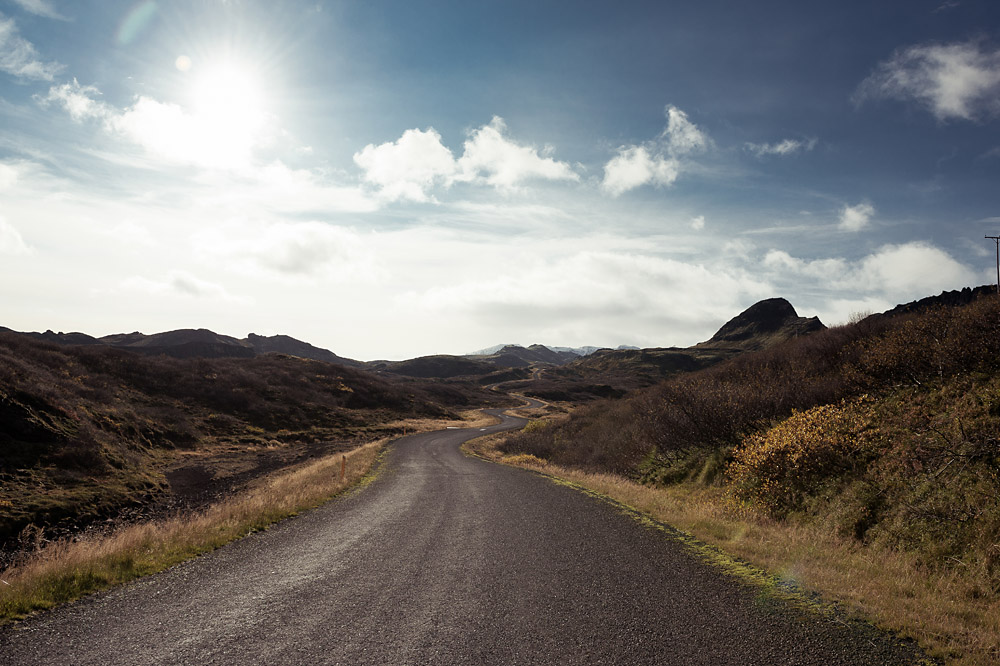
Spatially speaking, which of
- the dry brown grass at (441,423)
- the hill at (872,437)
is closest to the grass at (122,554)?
the hill at (872,437)

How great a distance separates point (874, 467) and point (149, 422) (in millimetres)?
47585

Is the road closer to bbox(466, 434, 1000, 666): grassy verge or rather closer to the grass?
the grass

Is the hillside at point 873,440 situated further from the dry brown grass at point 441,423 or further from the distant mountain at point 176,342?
the distant mountain at point 176,342

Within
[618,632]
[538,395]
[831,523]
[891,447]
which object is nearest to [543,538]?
[618,632]

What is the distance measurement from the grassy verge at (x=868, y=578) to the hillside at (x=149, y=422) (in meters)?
22.6

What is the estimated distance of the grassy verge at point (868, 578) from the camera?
5.80m

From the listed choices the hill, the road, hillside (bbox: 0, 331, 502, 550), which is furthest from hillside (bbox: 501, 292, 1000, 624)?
hillside (bbox: 0, 331, 502, 550)

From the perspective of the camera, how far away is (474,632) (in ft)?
21.4

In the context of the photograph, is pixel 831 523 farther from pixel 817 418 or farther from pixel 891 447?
pixel 817 418

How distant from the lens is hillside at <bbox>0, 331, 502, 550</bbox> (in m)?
22.6

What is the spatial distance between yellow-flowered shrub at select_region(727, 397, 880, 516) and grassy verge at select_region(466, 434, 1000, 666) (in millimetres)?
1023

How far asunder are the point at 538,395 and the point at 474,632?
12987cm

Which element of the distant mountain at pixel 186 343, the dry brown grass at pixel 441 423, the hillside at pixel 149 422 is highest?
the distant mountain at pixel 186 343

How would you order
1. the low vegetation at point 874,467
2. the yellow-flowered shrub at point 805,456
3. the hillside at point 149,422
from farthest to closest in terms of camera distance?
the hillside at point 149,422 < the yellow-flowered shrub at point 805,456 < the low vegetation at point 874,467
